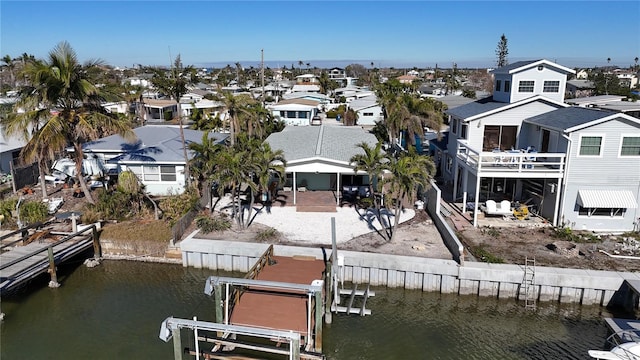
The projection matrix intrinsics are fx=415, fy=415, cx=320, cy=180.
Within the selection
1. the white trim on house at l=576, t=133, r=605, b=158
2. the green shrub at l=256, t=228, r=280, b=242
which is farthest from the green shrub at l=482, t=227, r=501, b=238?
the green shrub at l=256, t=228, r=280, b=242

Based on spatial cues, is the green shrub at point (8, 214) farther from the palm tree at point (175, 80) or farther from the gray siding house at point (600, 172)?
the gray siding house at point (600, 172)

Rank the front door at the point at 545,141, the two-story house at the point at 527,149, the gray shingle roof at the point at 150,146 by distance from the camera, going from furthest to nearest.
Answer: the gray shingle roof at the point at 150,146, the front door at the point at 545,141, the two-story house at the point at 527,149

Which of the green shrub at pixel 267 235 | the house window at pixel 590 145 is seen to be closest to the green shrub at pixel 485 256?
the house window at pixel 590 145

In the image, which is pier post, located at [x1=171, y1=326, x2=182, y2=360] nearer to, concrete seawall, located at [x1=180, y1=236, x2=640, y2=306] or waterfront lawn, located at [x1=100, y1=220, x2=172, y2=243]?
concrete seawall, located at [x1=180, y1=236, x2=640, y2=306]

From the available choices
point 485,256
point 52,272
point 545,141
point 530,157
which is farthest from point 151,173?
point 545,141

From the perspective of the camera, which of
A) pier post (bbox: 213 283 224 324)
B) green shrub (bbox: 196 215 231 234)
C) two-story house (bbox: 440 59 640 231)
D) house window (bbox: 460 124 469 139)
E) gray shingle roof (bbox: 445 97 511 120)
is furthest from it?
house window (bbox: 460 124 469 139)

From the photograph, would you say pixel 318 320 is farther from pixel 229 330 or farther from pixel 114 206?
pixel 114 206
